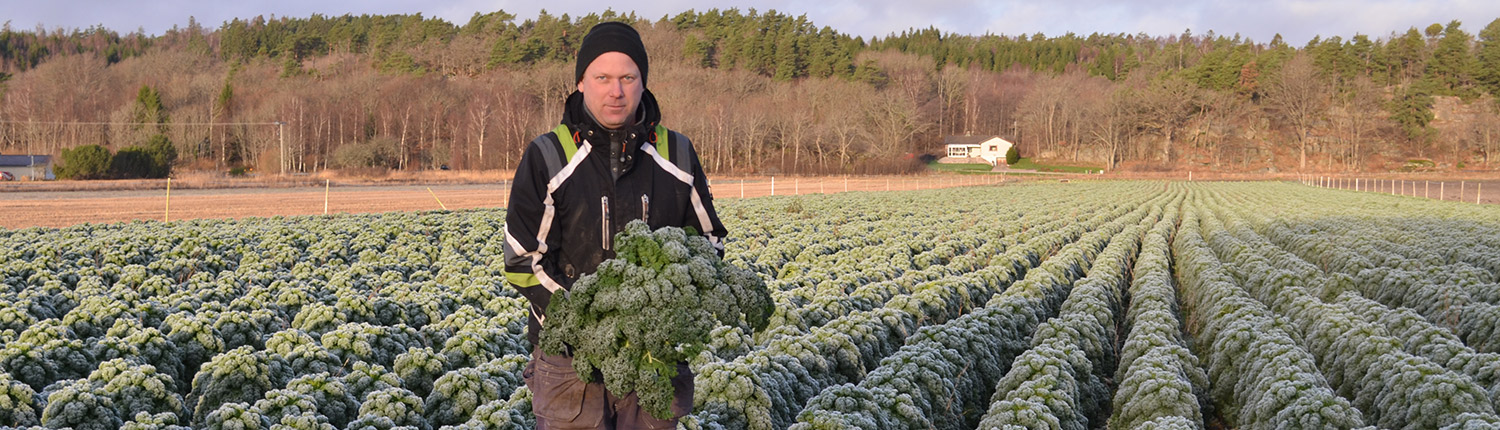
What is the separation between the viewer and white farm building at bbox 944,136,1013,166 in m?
125

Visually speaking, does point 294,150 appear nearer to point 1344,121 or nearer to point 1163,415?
point 1163,415

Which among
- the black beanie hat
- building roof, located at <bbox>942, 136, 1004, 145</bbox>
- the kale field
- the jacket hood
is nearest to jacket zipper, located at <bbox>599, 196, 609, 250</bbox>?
the jacket hood

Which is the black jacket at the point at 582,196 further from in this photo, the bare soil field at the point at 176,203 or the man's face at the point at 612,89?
the bare soil field at the point at 176,203

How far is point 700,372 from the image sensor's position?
652cm

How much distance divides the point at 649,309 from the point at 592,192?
0.50m

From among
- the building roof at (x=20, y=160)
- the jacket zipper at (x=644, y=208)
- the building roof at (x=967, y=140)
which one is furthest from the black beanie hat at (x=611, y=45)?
the building roof at (x=967, y=140)

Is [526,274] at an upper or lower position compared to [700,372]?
upper

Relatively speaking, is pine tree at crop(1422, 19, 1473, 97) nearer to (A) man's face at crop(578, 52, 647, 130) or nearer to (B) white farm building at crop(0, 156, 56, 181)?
(B) white farm building at crop(0, 156, 56, 181)

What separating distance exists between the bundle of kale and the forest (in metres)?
79.4

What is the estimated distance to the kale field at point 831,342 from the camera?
254 inches

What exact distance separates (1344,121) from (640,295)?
127578 millimetres

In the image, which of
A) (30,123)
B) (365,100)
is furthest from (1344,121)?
(30,123)

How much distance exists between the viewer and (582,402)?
3408mm

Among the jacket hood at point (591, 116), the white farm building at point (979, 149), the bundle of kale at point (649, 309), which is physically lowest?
the bundle of kale at point (649, 309)
